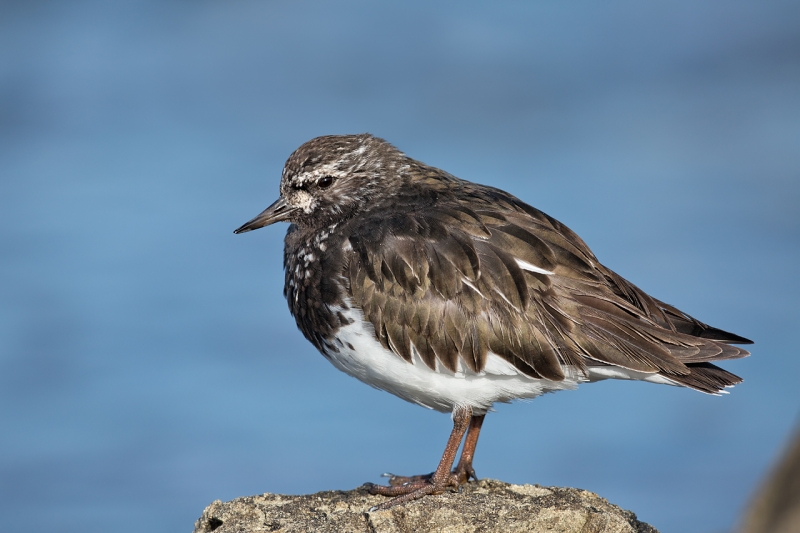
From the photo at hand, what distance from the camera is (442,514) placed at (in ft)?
18.9

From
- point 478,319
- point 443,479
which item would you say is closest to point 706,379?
point 478,319

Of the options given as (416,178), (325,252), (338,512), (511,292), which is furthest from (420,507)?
(416,178)

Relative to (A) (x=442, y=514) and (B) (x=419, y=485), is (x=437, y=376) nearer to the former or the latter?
(B) (x=419, y=485)

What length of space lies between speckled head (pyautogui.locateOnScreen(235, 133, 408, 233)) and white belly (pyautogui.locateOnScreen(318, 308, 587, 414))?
1.15 metres

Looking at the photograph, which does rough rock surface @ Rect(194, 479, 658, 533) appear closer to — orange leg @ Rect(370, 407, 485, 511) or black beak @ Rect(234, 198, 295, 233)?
orange leg @ Rect(370, 407, 485, 511)

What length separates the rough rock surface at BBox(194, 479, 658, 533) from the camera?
5.68 metres

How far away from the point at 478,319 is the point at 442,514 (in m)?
1.37

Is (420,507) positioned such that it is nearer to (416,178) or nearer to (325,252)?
(325,252)

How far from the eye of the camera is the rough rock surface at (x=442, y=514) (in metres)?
5.68

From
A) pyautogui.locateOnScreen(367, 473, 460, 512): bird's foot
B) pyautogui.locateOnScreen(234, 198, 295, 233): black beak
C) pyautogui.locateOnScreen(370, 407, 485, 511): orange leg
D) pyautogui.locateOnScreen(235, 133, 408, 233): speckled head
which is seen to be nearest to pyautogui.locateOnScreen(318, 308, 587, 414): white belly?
pyautogui.locateOnScreen(370, 407, 485, 511): orange leg

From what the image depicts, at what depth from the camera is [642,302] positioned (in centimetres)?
688

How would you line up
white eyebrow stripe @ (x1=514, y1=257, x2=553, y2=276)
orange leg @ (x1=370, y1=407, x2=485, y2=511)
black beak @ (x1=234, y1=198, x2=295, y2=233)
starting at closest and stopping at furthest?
white eyebrow stripe @ (x1=514, y1=257, x2=553, y2=276) < orange leg @ (x1=370, y1=407, x2=485, y2=511) < black beak @ (x1=234, y1=198, x2=295, y2=233)

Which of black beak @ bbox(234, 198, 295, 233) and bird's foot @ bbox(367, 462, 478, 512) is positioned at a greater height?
black beak @ bbox(234, 198, 295, 233)

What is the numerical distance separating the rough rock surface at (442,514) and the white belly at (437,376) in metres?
0.68
